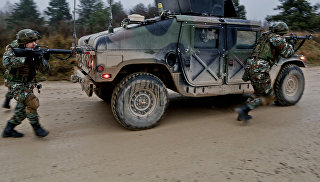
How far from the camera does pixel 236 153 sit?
355cm

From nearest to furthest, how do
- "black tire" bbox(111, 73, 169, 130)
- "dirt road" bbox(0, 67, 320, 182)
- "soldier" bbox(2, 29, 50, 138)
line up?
"dirt road" bbox(0, 67, 320, 182), "soldier" bbox(2, 29, 50, 138), "black tire" bbox(111, 73, 169, 130)

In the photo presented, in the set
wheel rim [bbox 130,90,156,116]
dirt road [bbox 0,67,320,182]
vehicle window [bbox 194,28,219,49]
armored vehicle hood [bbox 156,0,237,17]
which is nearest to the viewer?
dirt road [bbox 0,67,320,182]

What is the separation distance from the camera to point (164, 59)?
4504 millimetres

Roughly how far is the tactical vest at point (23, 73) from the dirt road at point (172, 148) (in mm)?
840

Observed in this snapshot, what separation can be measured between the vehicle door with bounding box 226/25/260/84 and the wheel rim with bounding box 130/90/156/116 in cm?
151

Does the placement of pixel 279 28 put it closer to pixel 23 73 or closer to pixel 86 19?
pixel 23 73

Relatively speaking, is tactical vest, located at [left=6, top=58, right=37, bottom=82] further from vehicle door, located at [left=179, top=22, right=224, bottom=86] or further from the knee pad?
vehicle door, located at [left=179, top=22, right=224, bottom=86]

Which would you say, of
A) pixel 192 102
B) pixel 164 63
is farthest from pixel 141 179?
pixel 192 102

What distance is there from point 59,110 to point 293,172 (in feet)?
13.6

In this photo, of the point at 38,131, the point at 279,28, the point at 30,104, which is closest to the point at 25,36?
the point at 30,104

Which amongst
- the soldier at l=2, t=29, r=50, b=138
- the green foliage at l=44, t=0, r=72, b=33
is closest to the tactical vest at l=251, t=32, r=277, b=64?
the soldier at l=2, t=29, r=50, b=138

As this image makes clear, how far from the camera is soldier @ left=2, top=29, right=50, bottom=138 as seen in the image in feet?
12.6

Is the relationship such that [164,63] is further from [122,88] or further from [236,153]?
[236,153]

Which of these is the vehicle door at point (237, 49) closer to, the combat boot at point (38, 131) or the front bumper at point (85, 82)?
the front bumper at point (85, 82)
